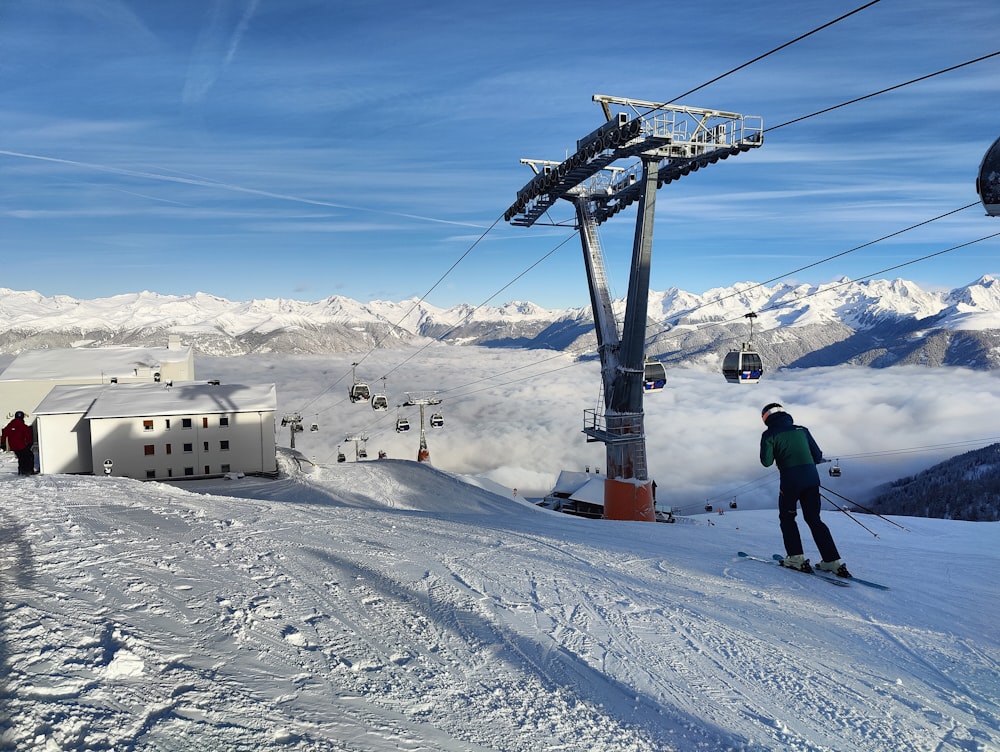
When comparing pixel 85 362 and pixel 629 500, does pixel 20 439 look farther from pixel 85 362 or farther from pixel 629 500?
pixel 85 362

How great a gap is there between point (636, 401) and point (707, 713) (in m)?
19.0

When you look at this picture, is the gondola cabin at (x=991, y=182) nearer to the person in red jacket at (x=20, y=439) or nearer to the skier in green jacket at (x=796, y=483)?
the skier in green jacket at (x=796, y=483)

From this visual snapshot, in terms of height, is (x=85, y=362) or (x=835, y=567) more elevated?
(x=85, y=362)

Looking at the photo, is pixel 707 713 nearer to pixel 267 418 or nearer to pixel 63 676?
pixel 63 676

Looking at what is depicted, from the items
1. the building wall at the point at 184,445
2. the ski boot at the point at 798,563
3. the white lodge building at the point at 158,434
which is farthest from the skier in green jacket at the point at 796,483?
the building wall at the point at 184,445

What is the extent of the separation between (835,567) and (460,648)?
5.04m

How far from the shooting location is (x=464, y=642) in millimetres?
4383

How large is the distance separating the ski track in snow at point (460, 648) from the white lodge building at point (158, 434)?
26264 mm

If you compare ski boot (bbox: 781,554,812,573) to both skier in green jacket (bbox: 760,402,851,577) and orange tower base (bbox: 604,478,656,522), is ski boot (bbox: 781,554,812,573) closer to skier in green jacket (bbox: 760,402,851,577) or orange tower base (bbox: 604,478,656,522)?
skier in green jacket (bbox: 760,402,851,577)

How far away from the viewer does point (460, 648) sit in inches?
168

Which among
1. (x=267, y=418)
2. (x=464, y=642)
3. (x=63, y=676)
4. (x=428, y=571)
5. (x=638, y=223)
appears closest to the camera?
(x=63, y=676)

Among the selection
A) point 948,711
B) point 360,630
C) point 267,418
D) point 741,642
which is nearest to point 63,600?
point 360,630

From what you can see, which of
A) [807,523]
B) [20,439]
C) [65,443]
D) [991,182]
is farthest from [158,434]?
[991,182]

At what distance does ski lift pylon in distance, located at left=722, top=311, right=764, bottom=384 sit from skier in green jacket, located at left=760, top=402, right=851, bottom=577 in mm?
10499
